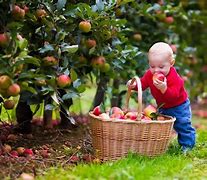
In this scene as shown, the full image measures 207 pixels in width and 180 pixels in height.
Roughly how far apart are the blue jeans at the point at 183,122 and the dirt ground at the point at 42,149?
699mm

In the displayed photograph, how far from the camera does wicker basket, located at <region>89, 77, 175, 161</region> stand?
149 inches

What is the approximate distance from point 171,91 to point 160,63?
22 cm

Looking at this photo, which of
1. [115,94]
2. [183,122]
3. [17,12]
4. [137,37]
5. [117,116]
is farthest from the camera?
[115,94]

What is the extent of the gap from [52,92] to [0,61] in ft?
1.76

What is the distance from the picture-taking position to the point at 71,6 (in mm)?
4012

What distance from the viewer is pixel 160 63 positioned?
4.07 m

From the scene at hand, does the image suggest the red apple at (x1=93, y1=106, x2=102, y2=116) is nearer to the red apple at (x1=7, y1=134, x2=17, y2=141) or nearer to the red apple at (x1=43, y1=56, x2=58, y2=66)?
the red apple at (x1=43, y1=56, x2=58, y2=66)

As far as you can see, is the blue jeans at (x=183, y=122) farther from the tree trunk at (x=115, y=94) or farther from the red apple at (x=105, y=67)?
the tree trunk at (x=115, y=94)

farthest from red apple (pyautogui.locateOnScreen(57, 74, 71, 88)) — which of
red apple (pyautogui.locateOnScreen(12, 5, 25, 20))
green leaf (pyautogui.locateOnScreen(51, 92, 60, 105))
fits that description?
red apple (pyautogui.locateOnScreen(12, 5, 25, 20))

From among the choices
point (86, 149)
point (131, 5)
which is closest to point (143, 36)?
point (131, 5)

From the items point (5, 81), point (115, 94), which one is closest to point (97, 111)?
point (5, 81)

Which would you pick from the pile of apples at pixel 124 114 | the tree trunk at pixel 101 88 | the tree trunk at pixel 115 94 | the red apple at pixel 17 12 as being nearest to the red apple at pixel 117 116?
the pile of apples at pixel 124 114

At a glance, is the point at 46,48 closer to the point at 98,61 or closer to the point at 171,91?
the point at 98,61

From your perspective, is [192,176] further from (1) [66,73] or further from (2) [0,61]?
(2) [0,61]
